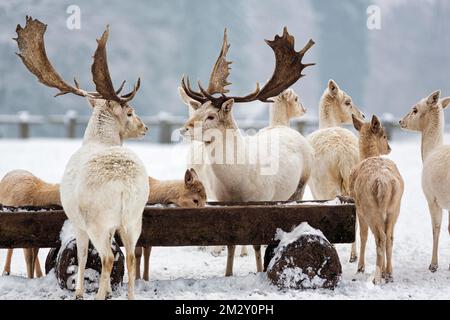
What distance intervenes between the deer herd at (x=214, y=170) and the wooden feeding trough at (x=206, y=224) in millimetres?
287

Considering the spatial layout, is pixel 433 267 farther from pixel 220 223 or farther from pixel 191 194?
pixel 191 194

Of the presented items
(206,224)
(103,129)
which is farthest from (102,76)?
(206,224)

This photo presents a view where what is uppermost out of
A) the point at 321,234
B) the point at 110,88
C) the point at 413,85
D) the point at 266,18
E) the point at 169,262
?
the point at 266,18

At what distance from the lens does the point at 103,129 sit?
230 inches

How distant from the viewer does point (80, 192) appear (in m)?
5.05

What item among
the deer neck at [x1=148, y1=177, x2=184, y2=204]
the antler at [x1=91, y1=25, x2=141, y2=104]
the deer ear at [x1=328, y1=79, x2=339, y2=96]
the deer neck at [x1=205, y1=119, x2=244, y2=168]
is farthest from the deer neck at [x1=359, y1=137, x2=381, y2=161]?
the antler at [x1=91, y1=25, x2=141, y2=104]

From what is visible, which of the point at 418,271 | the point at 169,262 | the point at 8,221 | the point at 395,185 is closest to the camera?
the point at 8,221

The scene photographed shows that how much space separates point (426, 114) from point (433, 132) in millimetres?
196

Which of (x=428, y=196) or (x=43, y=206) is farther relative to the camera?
(x=428, y=196)

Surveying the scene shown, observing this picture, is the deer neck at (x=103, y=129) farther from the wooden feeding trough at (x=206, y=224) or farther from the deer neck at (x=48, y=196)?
the deer neck at (x=48, y=196)

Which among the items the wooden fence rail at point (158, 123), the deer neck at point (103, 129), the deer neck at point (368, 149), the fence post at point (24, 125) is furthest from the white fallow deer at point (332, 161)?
the fence post at point (24, 125)
